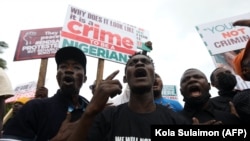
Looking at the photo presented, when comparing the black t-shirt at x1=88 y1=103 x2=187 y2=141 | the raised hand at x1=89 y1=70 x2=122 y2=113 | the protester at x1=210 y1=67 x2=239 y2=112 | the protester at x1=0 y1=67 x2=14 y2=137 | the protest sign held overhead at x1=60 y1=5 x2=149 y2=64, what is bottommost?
the black t-shirt at x1=88 y1=103 x2=187 y2=141

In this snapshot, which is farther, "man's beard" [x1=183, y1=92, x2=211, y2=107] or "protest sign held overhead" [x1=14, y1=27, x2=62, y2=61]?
"protest sign held overhead" [x1=14, y1=27, x2=62, y2=61]

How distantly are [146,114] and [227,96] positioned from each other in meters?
1.74

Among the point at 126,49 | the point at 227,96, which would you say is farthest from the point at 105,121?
the point at 126,49

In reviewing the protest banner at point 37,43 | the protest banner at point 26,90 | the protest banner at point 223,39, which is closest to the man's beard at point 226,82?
the protest banner at point 223,39

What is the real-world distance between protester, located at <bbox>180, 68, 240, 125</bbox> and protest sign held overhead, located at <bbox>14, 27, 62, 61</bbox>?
240 inches

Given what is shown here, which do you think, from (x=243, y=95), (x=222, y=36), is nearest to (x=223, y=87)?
(x=243, y=95)

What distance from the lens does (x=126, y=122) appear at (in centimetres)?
198

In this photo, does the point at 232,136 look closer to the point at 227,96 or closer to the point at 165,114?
the point at 165,114

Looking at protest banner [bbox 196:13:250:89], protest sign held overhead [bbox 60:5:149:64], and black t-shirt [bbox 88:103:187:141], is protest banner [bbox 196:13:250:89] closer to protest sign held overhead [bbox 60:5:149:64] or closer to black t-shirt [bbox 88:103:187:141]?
protest sign held overhead [bbox 60:5:149:64]

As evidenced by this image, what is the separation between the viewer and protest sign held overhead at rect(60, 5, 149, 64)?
6.49 metres

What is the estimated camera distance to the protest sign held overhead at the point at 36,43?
8641 mm

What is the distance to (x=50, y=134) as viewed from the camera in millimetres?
2090

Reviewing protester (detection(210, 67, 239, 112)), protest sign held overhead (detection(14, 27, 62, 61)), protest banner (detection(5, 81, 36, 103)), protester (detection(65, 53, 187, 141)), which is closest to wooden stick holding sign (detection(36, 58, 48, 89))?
protest sign held overhead (detection(14, 27, 62, 61))

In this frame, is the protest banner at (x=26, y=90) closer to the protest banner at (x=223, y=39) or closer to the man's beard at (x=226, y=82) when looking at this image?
the protest banner at (x=223, y=39)
